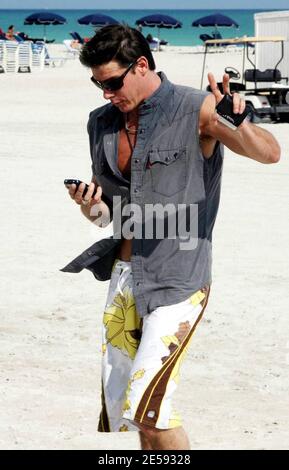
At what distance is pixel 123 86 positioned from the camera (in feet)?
10.9

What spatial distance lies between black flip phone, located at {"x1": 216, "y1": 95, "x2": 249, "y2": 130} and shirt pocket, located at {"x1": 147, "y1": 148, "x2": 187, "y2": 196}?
0.69 ft

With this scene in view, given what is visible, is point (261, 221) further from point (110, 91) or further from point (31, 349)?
point (110, 91)

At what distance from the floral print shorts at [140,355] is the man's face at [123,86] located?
22.1 inches

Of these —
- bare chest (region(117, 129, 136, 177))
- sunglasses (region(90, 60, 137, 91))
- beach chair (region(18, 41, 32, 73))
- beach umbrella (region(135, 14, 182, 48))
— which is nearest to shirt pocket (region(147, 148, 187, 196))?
bare chest (region(117, 129, 136, 177))

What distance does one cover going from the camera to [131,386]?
3264 millimetres

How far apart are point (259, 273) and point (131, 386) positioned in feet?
13.6

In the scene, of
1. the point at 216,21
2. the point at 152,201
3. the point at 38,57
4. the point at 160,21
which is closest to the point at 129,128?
the point at 152,201

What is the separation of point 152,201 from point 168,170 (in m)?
0.12

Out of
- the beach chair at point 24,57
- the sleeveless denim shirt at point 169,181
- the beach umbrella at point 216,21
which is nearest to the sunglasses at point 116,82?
the sleeveless denim shirt at point 169,181

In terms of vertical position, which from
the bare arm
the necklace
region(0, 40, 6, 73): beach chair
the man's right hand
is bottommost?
region(0, 40, 6, 73): beach chair

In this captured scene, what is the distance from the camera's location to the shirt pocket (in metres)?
3.32

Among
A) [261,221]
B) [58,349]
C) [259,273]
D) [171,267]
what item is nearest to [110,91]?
[171,267]

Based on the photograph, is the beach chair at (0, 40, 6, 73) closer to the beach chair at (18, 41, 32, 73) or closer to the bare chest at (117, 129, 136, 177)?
the beach chair at (18, 41, 32, 73)

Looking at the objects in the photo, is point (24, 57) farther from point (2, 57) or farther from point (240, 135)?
point (240, 135)
